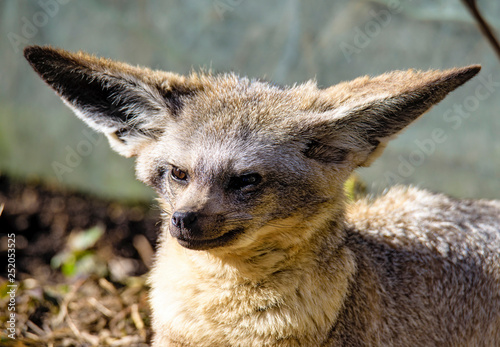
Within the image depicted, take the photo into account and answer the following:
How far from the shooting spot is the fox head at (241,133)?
332cm

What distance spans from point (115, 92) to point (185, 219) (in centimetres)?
120

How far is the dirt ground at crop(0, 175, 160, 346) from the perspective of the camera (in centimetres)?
509

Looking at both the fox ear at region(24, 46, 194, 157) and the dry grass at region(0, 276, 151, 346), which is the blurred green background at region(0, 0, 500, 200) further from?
the fox ear at region(24, 46, 194, 157)

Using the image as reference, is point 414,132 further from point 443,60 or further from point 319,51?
point 319,51

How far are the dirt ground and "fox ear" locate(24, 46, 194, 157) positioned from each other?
6.03 ft

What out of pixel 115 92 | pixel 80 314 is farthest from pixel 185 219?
pixel 80 314

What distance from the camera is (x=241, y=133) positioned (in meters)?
3.48

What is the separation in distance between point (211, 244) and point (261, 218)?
337 millimetres

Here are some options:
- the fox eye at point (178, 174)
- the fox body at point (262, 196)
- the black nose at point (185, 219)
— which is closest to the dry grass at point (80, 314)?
the fox body at point (262, 196)

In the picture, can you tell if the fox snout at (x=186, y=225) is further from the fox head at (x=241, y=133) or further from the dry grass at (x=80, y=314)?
the dry grass at (x=80, y=314)

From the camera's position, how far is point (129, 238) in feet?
24.1

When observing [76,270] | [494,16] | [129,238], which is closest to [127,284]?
[76,270]

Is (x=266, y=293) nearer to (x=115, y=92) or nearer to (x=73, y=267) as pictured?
(x=115, y=92)

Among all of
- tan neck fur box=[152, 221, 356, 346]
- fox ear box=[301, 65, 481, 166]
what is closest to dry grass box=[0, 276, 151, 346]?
tan neck fur box=[152, 221, 356, 346]
